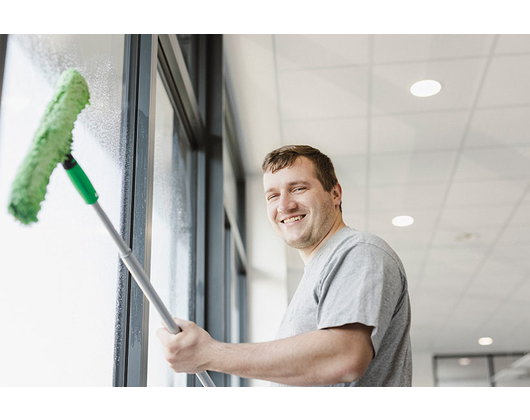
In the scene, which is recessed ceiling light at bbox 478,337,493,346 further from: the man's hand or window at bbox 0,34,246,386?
the man's hand

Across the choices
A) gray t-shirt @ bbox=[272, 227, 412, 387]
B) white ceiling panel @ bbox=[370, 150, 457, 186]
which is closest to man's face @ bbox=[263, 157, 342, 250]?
gray t-shirt @ bbox=[272, 227, 412, 387]

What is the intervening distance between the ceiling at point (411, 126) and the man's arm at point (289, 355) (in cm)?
184

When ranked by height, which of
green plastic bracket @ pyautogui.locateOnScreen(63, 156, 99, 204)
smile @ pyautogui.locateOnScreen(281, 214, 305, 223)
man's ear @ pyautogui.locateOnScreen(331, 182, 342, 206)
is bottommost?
green plastic bracket @ pyautogui.locateOnScreen(63, 156, 99, 204)

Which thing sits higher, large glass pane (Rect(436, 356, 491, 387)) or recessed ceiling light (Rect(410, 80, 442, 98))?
recessed ceiling light (Rect(410, 80, 442, 98))

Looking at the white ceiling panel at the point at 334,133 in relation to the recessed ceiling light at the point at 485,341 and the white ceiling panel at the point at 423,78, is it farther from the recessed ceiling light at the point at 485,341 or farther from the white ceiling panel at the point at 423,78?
the recessed ceiling light at the point at 485,341

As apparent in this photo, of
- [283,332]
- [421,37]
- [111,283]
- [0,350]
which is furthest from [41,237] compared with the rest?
[421,37]

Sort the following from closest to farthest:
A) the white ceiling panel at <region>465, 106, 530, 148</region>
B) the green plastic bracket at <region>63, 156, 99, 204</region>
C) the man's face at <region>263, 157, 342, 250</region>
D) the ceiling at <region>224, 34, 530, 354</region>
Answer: the green plastic bracket at <region>63, 156, 99, 204</region> < the man's face at <region>263, 157, 342, 250</region> < the ceiling at <region>224, 34, 530, 354</region> < the white ceiling panel at <region>465, 106, 530, 148</region>

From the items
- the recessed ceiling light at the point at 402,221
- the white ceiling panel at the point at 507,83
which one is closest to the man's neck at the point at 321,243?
the white ceiling panel at the point at 507,83

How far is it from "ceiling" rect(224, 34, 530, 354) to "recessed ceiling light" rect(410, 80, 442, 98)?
32 millimetres

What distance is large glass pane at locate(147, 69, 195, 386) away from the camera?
1.51 metres

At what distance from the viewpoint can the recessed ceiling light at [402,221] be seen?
413 cm

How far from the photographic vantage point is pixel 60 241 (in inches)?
37.8

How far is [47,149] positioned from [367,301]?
464mm

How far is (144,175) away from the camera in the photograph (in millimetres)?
1328
